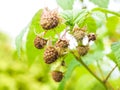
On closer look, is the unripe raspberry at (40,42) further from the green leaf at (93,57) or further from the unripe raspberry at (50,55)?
the green leaf at (93,57)

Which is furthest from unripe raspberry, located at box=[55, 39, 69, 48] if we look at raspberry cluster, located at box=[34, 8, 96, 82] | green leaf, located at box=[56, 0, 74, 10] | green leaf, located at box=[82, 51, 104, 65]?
green leaf, located at box=[82, 51, 104, 65]

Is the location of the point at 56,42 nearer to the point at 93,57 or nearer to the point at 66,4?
the point at 66,4

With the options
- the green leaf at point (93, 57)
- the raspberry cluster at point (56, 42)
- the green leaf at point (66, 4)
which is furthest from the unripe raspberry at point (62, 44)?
the green leaf at point (93, 57)

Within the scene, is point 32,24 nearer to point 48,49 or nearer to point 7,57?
point 48,49

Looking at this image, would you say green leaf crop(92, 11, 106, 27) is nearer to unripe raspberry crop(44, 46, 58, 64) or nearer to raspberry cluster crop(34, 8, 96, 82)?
raspberry cluster crop(34, 8, 96, 82)

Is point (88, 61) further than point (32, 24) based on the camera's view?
Yes

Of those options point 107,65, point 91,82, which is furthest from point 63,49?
point 91,82
